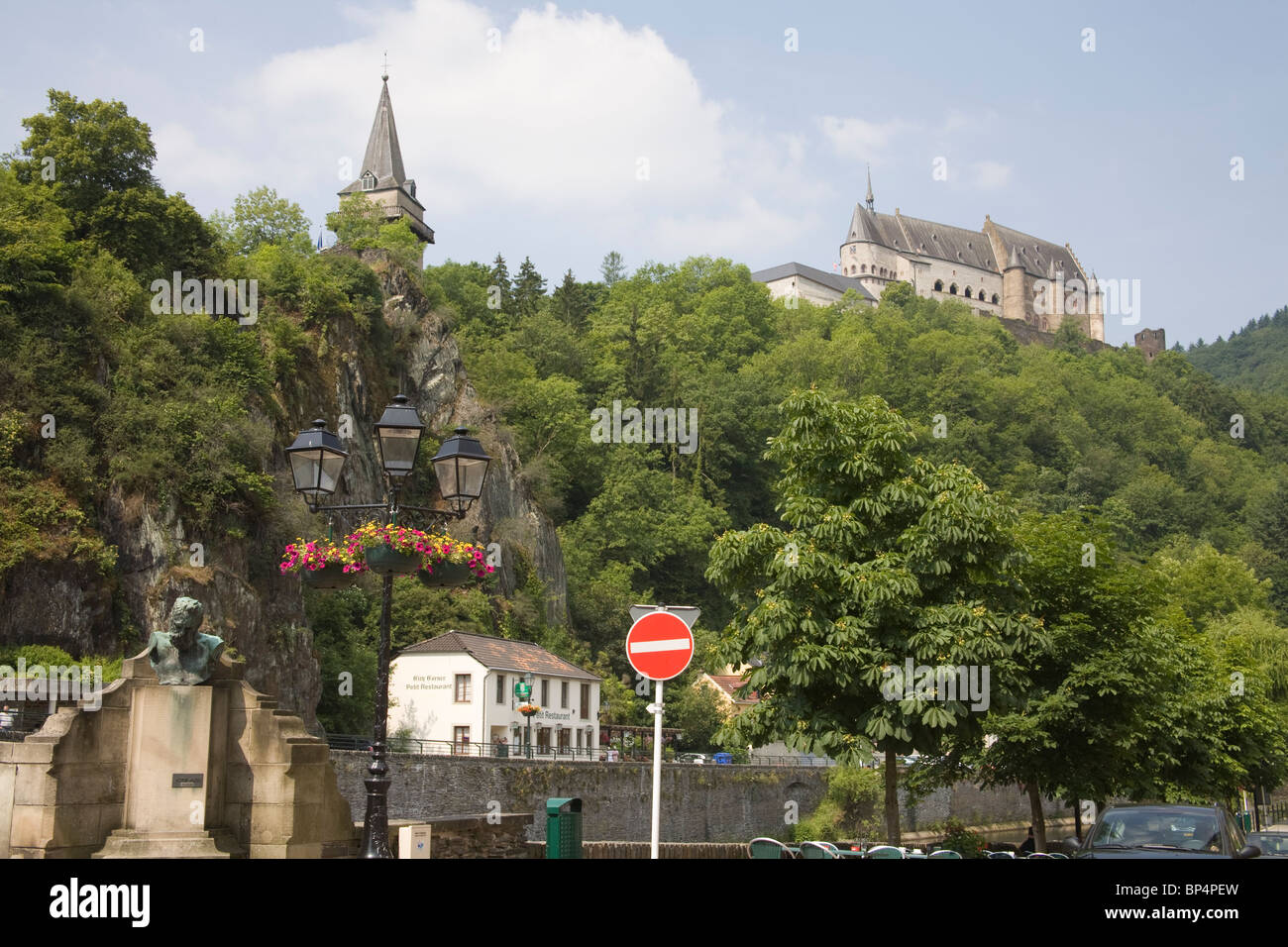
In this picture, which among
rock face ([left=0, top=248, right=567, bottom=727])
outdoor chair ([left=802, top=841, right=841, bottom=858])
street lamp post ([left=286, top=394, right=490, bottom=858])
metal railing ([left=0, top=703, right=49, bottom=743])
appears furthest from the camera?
rock face ([left=0, top=248, right=567, bottom=727])

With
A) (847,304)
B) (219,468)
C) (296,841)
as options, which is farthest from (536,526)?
(847,304)

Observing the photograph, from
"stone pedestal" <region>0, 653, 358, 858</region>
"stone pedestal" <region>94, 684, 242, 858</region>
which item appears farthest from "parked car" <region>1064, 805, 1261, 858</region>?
"stone pedestal" <region>94, 684, 242, 858</region>

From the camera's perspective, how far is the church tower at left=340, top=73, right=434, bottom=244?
102m

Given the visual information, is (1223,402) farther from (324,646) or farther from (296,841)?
(296,841)

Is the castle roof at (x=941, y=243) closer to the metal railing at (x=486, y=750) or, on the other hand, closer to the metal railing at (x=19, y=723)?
the metal railing at (x=486, y=750)

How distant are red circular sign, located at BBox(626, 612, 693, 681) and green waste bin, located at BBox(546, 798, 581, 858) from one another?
4.17 meters

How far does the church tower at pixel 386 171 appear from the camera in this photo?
4008 inches

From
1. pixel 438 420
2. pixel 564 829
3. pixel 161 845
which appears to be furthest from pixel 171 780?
pixel 438 420

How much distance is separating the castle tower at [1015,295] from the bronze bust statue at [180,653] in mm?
198048

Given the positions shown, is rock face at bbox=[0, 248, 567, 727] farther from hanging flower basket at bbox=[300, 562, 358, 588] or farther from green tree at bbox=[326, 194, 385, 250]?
hanging flower basket at bbox=[300, 562, 358, 588]

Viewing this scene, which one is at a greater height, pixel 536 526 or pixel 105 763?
pixel 536 526

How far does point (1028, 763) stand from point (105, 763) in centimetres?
1890

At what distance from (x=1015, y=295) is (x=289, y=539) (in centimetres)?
17270

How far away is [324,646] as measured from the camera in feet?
162
